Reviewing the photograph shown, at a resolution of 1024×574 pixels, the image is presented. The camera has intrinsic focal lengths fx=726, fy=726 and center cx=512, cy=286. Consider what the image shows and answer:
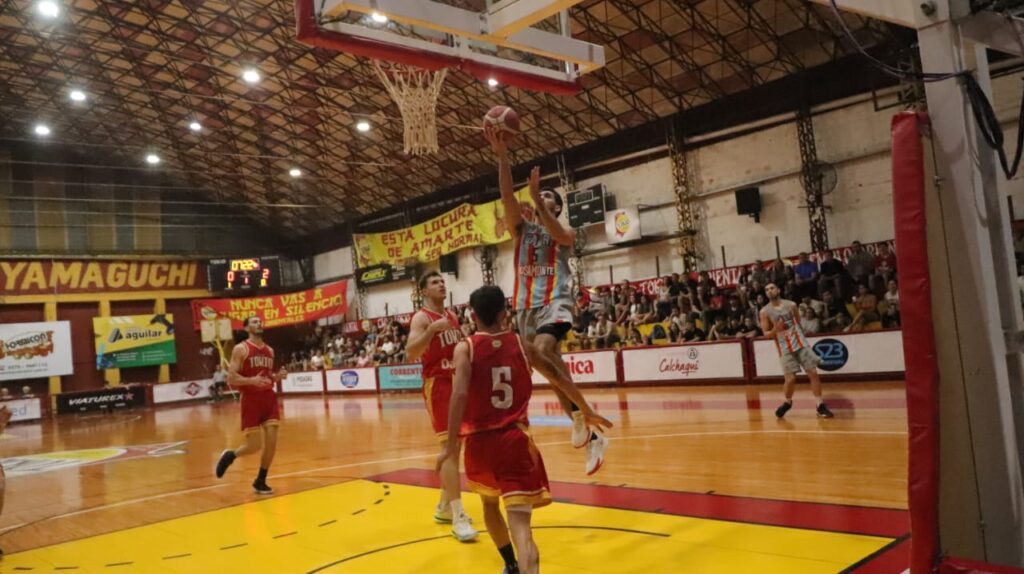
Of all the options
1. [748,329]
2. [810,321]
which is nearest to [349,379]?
[748,329]

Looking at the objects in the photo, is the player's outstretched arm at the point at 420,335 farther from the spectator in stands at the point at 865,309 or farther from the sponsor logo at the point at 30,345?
the sponsor logo at the point at 30,345

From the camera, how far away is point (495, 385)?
3.77 m

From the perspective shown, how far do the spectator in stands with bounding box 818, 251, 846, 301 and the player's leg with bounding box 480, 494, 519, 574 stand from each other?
1291cm

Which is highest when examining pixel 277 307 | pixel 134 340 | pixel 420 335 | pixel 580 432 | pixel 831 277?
pixel 277 307

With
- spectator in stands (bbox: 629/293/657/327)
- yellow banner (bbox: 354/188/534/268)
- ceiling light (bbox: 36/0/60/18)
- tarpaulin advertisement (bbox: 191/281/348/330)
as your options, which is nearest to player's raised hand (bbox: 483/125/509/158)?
spectator in stands (bbox: 629/293/657/327)

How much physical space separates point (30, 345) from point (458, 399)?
3055 centimetres

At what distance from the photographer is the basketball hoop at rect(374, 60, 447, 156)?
10.4m

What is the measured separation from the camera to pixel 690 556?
14.0 feet

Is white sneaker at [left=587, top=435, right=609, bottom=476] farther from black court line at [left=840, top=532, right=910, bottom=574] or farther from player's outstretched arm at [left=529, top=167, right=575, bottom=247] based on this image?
black court line at [left=840, top=532, right=910, bottom=574]

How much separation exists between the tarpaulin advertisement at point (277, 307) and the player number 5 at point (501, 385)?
2805 centimetres

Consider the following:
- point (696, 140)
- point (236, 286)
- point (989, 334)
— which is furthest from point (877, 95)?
point (236, 286)

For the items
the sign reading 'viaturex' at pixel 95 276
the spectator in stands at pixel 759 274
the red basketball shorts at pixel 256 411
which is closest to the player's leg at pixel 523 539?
the red basketball shorts at pixel 256 411

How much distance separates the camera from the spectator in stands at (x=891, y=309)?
13781 millimetres

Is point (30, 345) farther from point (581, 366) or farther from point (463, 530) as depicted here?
point (463, 530)
